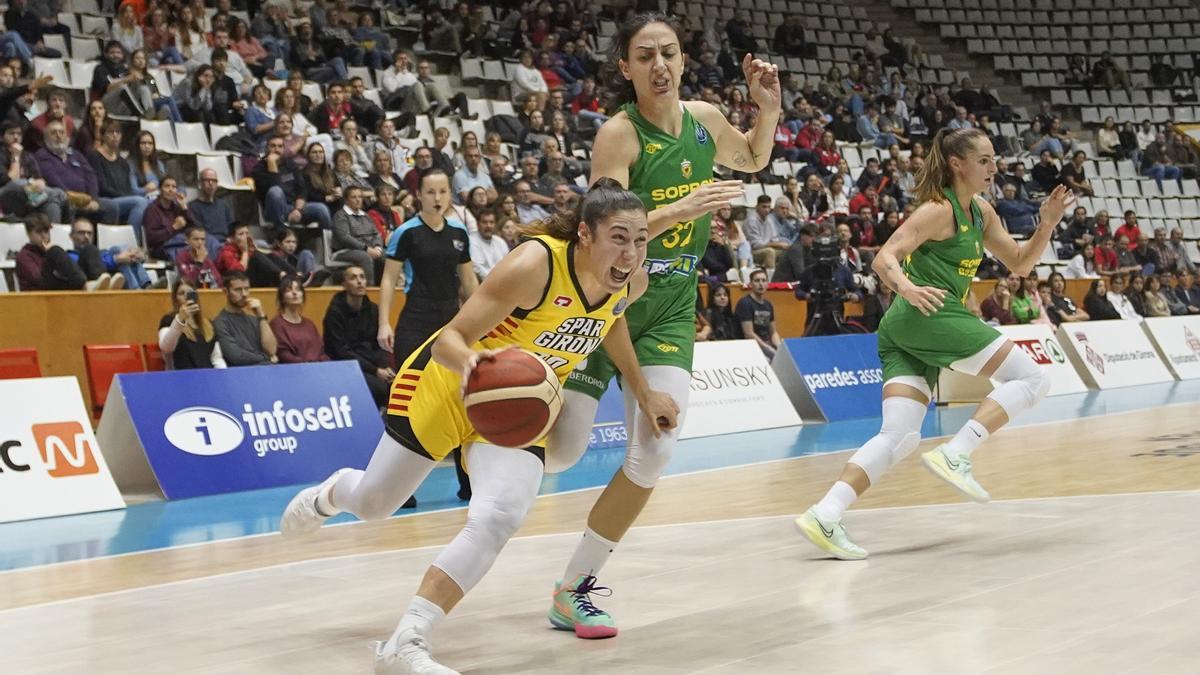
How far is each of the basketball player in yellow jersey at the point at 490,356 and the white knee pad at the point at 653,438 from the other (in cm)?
24

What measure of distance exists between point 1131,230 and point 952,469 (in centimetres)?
1811

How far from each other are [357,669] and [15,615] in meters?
1.70

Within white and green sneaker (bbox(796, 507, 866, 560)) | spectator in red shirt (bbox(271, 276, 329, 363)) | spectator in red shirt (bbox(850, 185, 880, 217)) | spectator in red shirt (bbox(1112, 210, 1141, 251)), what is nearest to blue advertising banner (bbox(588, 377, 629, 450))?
spectator in red shirt (bbox(271, 276, 329, 363))

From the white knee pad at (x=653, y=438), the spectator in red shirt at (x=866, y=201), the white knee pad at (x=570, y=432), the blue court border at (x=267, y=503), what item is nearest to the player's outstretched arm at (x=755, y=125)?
the white knee pad at (x=653, y=438)

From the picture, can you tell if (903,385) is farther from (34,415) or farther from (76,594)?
(34,415)

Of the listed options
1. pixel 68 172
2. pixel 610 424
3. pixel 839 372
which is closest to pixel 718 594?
pixel 610 424

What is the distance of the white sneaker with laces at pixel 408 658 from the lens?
11.7ft

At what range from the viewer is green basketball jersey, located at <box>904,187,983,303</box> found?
6164 mm

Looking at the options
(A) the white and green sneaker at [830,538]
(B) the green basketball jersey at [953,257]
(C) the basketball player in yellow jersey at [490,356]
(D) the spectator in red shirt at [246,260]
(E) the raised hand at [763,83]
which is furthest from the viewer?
(D) the spectator in red shirt at [246,260]

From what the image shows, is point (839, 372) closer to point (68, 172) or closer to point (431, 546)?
point (68, 172)

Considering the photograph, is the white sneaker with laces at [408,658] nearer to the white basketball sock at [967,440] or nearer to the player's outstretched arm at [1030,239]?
the white basketball sock at [967,440]

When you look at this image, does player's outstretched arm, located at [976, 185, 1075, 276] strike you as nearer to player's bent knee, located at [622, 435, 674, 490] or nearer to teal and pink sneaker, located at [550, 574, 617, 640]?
player's bent knee, located at [622, 435, 674, 490]

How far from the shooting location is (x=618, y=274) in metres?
3.94

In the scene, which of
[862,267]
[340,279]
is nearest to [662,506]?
[340,279]
